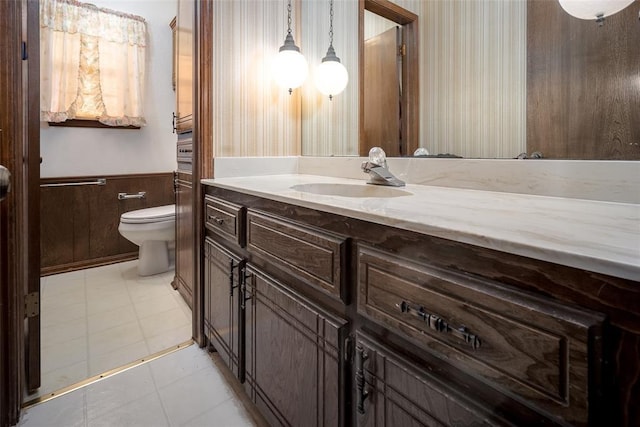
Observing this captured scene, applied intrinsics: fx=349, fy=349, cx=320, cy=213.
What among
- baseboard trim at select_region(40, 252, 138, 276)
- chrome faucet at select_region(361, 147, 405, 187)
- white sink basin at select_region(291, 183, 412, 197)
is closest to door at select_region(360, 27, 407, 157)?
chrome faucet at select_region(361, 147, 405, 187)

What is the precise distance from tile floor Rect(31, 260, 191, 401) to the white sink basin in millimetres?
1059

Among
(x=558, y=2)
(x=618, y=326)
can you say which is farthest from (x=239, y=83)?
(x=618, y=326)

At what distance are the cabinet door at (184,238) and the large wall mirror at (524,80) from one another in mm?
1311

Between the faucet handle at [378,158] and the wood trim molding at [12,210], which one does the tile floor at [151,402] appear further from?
the faucet handle at [378,158]

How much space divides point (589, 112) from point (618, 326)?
736 millimetres

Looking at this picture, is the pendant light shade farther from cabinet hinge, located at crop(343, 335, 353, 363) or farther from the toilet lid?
the toilet lid

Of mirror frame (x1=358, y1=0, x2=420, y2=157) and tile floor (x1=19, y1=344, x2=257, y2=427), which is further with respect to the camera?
mirror frame (x1=358, y1=0, x2=420, y2=157)

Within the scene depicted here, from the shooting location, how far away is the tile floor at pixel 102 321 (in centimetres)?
153

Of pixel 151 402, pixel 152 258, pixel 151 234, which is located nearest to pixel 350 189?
pixel 151 402

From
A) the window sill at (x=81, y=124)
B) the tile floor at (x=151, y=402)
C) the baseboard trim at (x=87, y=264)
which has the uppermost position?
the window sill at (x=81, y=124)

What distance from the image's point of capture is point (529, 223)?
22.7 inches

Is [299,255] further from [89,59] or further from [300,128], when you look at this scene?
[89,59]

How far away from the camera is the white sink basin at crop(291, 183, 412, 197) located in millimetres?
1173

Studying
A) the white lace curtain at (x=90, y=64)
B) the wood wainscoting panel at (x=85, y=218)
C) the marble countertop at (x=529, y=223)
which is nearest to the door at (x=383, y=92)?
the marble countertop at (x=529, y=223)
